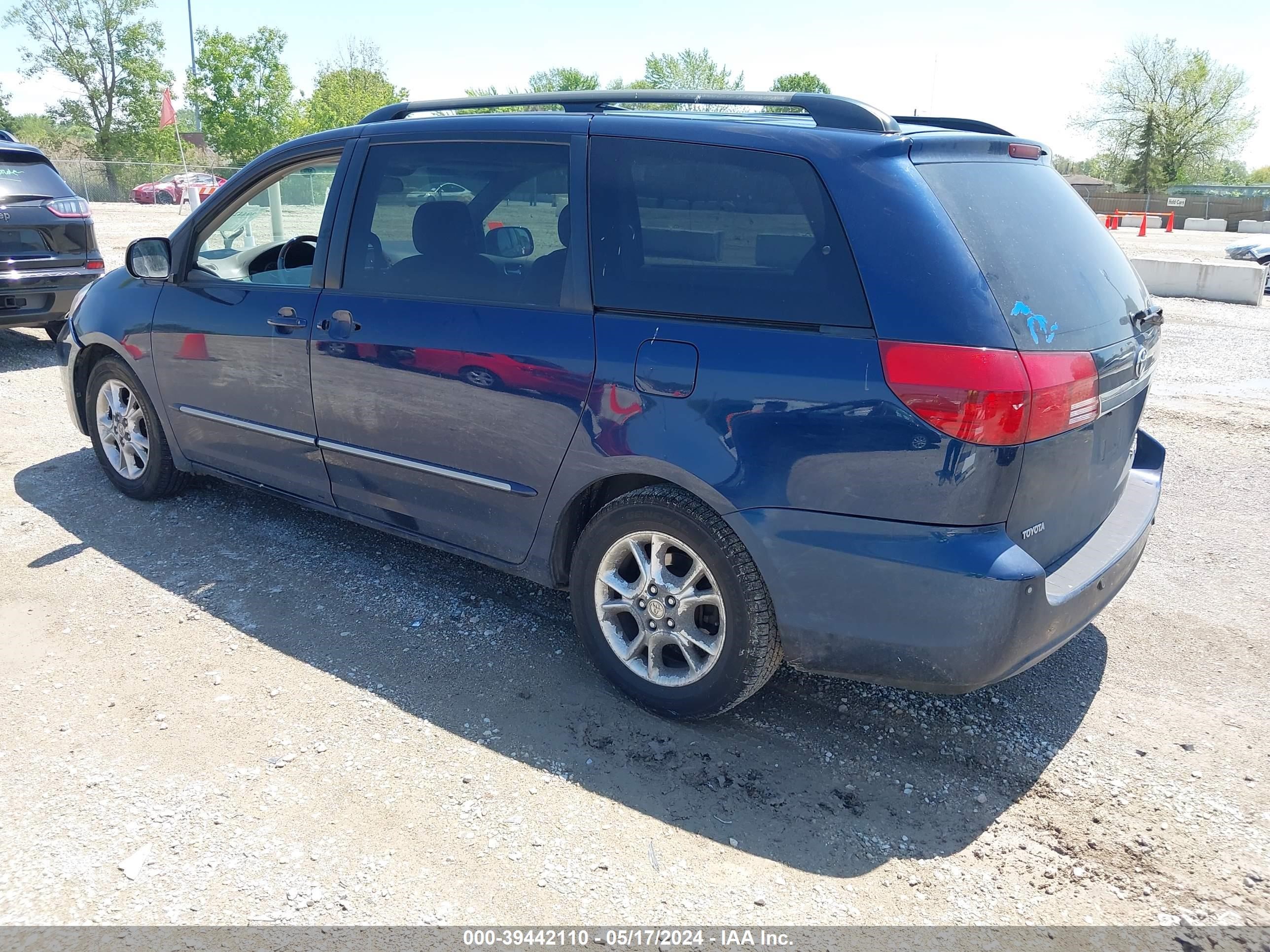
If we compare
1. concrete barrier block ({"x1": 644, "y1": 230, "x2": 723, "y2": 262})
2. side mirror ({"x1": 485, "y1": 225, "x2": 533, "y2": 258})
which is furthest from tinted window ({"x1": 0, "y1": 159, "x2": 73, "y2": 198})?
concrete barrier block ({"x1": 644, "y1": 230, "x2": 723, "y2": 262})

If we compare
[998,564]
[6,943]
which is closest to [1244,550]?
[998,564]

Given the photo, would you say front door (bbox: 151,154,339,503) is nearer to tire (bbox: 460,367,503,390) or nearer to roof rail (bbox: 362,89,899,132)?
roof rail (bbox: 362,89,899,132)

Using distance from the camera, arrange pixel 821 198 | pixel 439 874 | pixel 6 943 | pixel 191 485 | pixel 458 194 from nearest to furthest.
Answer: pixel 6 943 → pixel 439 874 → pixel 821 198 → pixel 458 194 → pixel 191 485

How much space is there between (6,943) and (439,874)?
3.38 ft

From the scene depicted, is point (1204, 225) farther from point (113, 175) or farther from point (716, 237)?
point (716, 237)

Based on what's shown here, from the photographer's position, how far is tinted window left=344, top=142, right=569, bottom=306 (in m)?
3.48

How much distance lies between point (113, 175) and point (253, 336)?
148 feet

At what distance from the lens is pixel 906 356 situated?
2.67m

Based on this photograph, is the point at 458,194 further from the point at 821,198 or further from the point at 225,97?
the point at 225,97

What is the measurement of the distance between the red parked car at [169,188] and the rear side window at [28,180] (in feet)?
108

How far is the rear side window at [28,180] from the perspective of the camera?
8195 mm

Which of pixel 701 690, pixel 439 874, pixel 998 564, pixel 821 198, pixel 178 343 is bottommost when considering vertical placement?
pixel 439 874

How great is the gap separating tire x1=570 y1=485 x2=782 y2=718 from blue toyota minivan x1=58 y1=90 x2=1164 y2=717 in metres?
0.01

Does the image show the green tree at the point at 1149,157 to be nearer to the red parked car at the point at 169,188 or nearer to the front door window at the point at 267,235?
the red parked car at the point at 169,188
